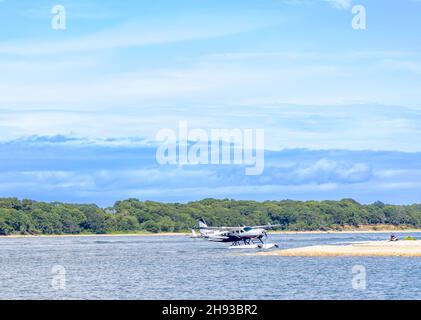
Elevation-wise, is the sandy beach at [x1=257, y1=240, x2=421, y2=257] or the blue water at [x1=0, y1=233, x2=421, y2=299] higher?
the sandy beach at [x1=257, y1=240, x2=421, y2=257]

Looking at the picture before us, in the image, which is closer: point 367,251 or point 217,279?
point 217,279

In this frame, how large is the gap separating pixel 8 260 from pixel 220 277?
174ft

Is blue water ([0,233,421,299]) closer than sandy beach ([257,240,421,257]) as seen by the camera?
Yes

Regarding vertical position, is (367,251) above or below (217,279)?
above

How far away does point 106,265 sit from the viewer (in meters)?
114

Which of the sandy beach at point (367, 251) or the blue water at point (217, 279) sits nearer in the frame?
the blue water at point (217, 279)

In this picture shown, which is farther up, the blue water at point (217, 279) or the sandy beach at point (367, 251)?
the sandy beach at point (367, 251)
